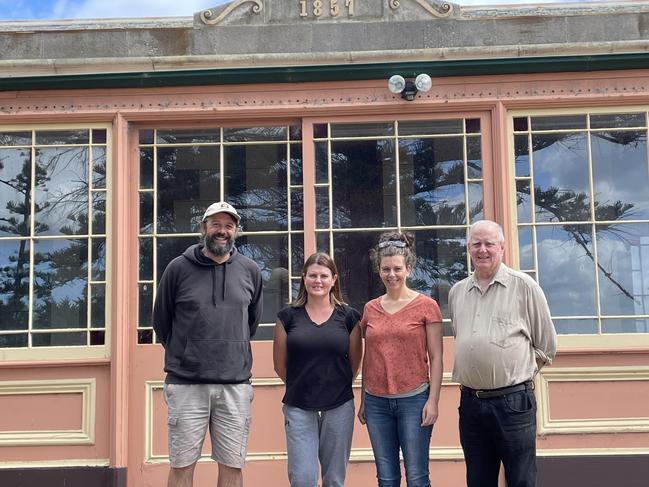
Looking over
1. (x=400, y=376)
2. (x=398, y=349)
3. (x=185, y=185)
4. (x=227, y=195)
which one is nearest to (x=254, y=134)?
(x=227, y=195)

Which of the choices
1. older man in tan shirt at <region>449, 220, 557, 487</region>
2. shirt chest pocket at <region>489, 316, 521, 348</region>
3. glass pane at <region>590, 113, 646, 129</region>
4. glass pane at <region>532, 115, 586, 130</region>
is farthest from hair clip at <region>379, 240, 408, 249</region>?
glass pane at <region>590, 113, 646, 129</region>

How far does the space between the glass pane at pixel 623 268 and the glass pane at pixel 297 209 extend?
219cm

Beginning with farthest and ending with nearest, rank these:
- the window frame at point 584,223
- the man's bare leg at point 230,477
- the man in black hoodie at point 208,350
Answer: the window frame at point 584,223 → the man's bare leg at point 230,477 → the man in black hoodie at point 208,350

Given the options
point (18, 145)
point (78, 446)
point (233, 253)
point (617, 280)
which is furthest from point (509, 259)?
point (18, 145)

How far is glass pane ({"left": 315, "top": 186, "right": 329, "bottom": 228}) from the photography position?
19.9ft

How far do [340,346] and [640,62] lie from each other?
327 centimetres

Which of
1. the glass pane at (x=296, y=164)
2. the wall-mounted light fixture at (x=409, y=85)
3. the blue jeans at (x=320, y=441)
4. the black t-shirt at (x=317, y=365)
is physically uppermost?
the wall-mounted light fixture at (x=409, y=85)

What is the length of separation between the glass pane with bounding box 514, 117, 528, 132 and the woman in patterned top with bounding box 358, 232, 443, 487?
6.87ft

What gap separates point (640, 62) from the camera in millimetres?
5906

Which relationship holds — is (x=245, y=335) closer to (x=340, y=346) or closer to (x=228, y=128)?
(x=340, y=346)

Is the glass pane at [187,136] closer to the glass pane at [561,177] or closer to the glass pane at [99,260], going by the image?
the glass pane at [99,260]

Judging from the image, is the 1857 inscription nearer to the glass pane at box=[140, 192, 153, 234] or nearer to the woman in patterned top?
the glass pane at box=[140, 192, 153, 234]

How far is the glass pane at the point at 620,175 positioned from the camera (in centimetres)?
597

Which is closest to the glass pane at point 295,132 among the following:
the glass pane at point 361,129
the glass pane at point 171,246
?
the glass pane at point 361,129
